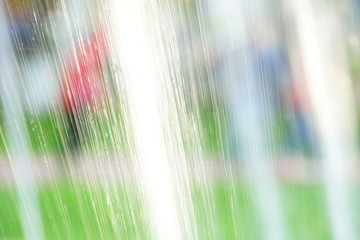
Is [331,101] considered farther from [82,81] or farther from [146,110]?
[82,81]

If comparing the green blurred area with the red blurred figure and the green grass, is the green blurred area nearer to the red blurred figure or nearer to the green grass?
the red blurred figure

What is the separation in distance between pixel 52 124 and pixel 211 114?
72 cm

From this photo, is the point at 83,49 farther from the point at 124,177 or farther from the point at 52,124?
the point at 124,177

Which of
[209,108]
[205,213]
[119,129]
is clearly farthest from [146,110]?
[205,213]

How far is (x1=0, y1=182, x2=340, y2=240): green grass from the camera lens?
229 cm

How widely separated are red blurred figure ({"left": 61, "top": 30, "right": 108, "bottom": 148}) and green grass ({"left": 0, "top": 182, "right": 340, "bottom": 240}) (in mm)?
308

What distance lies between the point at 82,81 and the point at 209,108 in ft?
1.86

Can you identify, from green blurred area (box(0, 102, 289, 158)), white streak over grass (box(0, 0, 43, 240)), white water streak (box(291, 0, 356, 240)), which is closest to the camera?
white water streak (box(291, 0, 356, 240))

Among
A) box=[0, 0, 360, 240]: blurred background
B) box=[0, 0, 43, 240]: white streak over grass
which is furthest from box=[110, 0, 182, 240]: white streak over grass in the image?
box=[0, 0, 43, 240]: white streak over grass

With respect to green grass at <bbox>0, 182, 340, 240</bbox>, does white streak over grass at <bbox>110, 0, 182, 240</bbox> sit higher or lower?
higher

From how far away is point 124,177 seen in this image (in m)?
2.42

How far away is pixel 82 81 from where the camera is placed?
94.6 inches

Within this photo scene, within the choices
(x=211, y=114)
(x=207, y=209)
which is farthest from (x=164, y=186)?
(x=211, y=114)

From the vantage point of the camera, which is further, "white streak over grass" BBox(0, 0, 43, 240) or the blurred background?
"white streak over grass" BBox(0, 0, 43, 240)
